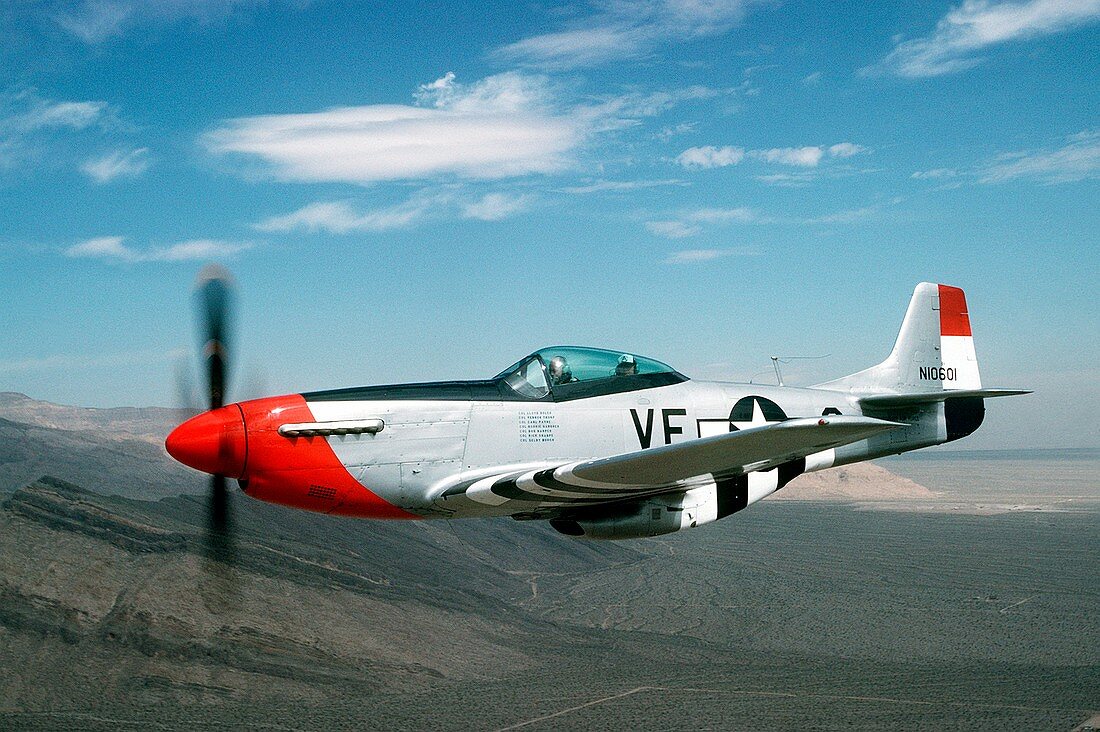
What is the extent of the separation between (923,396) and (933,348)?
392 cm

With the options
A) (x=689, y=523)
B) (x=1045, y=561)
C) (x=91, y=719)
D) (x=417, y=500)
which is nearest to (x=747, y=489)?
(x=689, y=523)

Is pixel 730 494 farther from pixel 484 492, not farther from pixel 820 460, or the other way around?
pixel 484 492

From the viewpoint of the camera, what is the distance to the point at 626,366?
43.2 feet

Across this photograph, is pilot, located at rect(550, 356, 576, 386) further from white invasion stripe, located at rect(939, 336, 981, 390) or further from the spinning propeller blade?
white invasion stripe, located at rect(939, 336, 981, 390)

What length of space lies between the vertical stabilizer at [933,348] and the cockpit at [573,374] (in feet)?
23.1

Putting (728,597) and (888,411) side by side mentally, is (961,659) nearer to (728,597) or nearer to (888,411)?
(728,597)

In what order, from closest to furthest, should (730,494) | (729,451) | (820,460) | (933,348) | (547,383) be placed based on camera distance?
(729,451)
(547,383)
(730,494)
(820,460)
(933,348)

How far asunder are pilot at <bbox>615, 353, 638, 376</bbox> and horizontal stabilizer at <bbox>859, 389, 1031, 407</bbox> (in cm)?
486

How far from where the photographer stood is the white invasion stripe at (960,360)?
1841 cm

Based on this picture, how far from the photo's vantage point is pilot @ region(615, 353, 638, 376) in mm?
13102

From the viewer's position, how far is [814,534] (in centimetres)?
13288

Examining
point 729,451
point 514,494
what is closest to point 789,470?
point 729,451

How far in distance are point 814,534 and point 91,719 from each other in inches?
4310

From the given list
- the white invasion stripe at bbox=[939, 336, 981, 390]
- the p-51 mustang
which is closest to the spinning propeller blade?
the p-51 mustang
